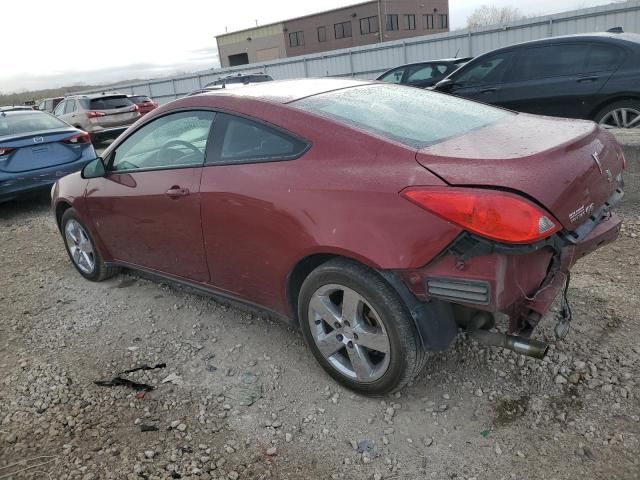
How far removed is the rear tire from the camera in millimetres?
4445

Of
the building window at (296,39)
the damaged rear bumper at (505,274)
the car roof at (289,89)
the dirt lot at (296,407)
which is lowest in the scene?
the dirt lot at (296,407)

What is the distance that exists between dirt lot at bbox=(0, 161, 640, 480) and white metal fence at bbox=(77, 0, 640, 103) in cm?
1663

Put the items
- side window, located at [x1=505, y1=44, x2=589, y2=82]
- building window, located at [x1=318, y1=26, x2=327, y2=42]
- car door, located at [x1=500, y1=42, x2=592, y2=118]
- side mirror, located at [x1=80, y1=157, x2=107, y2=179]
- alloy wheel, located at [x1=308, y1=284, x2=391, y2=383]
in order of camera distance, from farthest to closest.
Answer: building window, located at [x1=318, y1=26, x2=327, y2=42], side window, located at [x1=505, y1=44, x2=589, y2=82], car door, located at [x1=500, y1=42, x2=592, y2=118], side mirror, located at [x1=80, y1=157, x2=107, y2=179], alloy wheel, located at [x1=308, y1=284, x2=391, y2=383]

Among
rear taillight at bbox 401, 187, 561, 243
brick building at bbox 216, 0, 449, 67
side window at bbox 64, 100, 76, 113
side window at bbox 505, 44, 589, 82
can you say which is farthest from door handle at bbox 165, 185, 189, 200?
brick building at bbox 216, 0, 449, 67

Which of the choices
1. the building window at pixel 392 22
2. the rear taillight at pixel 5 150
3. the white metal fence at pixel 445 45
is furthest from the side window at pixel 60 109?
the building window at pixel 392 22

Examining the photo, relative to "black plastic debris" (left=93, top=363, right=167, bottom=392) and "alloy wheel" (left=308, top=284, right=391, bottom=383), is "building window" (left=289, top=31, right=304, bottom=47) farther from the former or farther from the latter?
"alloy wheel" (left=308, top=284, right=391, bottom=383)

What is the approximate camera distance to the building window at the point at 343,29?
5466cm

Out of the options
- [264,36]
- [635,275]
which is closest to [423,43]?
[635,275]

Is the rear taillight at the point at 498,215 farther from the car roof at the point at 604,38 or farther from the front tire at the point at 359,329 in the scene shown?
the car roof at the point at 604,38

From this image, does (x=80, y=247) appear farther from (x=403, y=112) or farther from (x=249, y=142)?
(x=403, y=112)

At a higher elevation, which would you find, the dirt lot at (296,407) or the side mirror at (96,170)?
the side mirror at (96,170)

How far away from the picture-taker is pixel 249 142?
288cm

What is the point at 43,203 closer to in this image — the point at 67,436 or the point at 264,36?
the point at 67,436

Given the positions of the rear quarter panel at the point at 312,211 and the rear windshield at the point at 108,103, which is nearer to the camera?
the rear quarter panel at the point at 312,211
